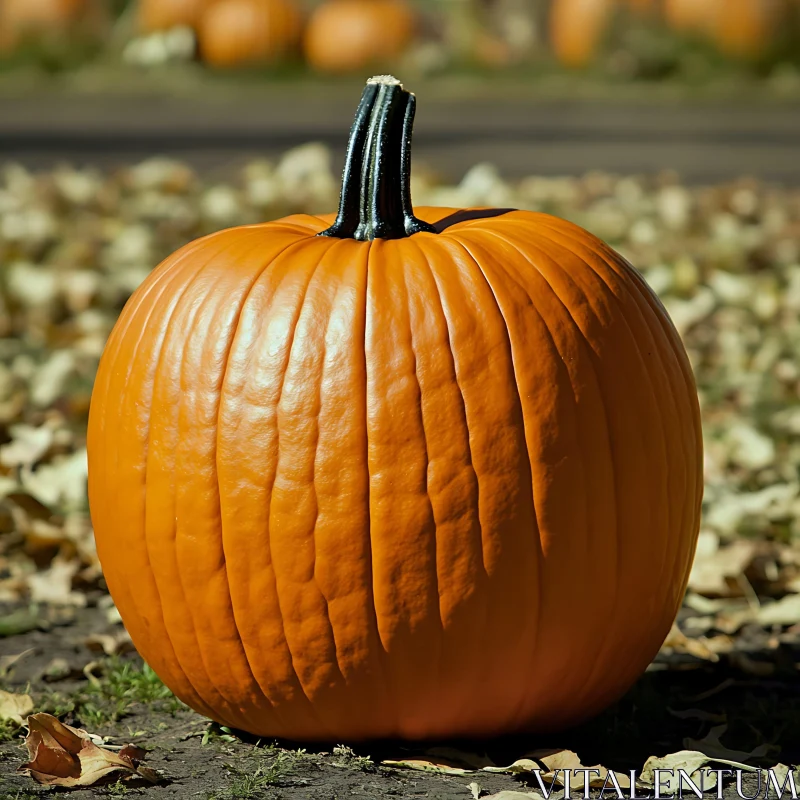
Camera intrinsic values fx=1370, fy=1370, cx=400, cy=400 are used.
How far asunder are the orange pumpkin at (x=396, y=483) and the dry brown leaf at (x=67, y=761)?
0.23m

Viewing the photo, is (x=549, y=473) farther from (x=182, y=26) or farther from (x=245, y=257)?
(x=182, y=26)

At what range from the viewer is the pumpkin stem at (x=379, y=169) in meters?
2.61

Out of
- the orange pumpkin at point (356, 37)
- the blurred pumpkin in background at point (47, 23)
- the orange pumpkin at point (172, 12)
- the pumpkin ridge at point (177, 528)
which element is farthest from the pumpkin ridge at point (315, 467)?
the blurred pumpkin in background at point (47, 23)

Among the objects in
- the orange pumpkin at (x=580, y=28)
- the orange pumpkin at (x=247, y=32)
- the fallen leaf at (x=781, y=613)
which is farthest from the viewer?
the orange pumpkin at (x=580, y=28)

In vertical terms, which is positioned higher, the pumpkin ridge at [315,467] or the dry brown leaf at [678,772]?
the pumpkin ridge at [315,467]

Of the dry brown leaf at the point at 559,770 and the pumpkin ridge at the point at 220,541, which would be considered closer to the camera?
the dry brown leaf at the point at 559,770

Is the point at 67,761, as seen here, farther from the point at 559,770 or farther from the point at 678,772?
the point at 678,772

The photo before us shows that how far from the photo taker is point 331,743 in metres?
2.54

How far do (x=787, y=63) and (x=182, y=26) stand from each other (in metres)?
6.78

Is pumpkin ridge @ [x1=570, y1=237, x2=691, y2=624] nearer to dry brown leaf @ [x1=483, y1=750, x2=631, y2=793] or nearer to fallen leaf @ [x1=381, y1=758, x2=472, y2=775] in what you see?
dry brown leaf @ [x1=483, y1=750, x2=631, y2=793]

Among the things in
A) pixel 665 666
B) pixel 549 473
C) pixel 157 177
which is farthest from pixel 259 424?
pixel 157 177

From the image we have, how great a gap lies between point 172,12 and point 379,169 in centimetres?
1328

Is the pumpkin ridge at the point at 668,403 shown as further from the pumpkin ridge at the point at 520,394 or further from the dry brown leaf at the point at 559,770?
the dry brown leaf at the point at 559,770

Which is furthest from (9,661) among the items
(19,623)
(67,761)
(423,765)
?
(423,765)
